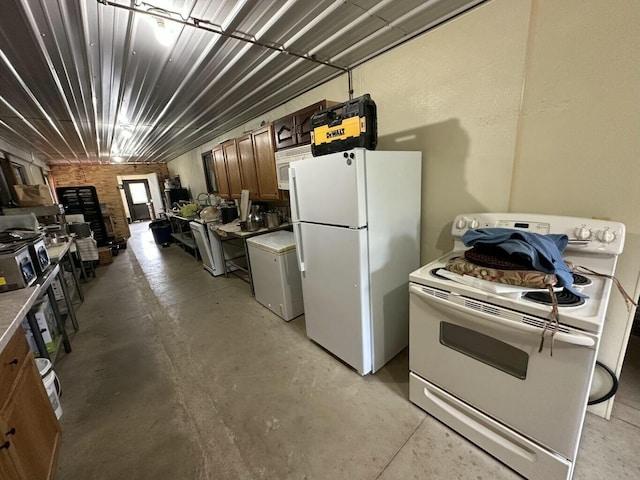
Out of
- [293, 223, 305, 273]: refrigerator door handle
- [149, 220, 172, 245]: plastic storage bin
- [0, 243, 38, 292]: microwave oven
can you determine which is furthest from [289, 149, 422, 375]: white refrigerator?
[149, 220, 172, 245]: plastic storage bin

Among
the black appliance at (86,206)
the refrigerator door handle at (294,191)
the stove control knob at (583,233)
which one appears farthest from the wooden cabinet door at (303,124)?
the black appliance at (86,206)

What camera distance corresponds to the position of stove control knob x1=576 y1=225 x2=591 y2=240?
52.0 inches

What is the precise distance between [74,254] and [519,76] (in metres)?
6.37

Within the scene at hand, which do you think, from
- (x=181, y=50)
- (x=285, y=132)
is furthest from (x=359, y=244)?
(x=181, y=50)

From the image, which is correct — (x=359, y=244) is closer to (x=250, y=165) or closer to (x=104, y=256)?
(x=250, y=165)

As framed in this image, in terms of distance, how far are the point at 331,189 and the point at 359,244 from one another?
415mm

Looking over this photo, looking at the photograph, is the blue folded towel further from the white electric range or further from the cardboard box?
the cardboard box

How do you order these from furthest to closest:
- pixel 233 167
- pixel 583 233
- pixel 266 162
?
pixel 233 167 → pixel 266 162 → pixel 583 233

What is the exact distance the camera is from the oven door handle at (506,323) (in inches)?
37.1

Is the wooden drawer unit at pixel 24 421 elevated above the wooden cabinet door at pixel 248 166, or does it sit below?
below

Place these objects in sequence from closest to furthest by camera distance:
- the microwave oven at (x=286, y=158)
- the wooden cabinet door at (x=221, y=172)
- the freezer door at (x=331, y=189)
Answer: the freezer door at (x=331, y=189), the microwave oven at (x=286, y=158), the wooden cabinet door at (x=221, y=172)

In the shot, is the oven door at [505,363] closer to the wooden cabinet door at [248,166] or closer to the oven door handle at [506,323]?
the oven door handle at [506,323]

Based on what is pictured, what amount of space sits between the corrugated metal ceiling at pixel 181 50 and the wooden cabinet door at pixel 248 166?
459 mm

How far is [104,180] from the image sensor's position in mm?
8992
